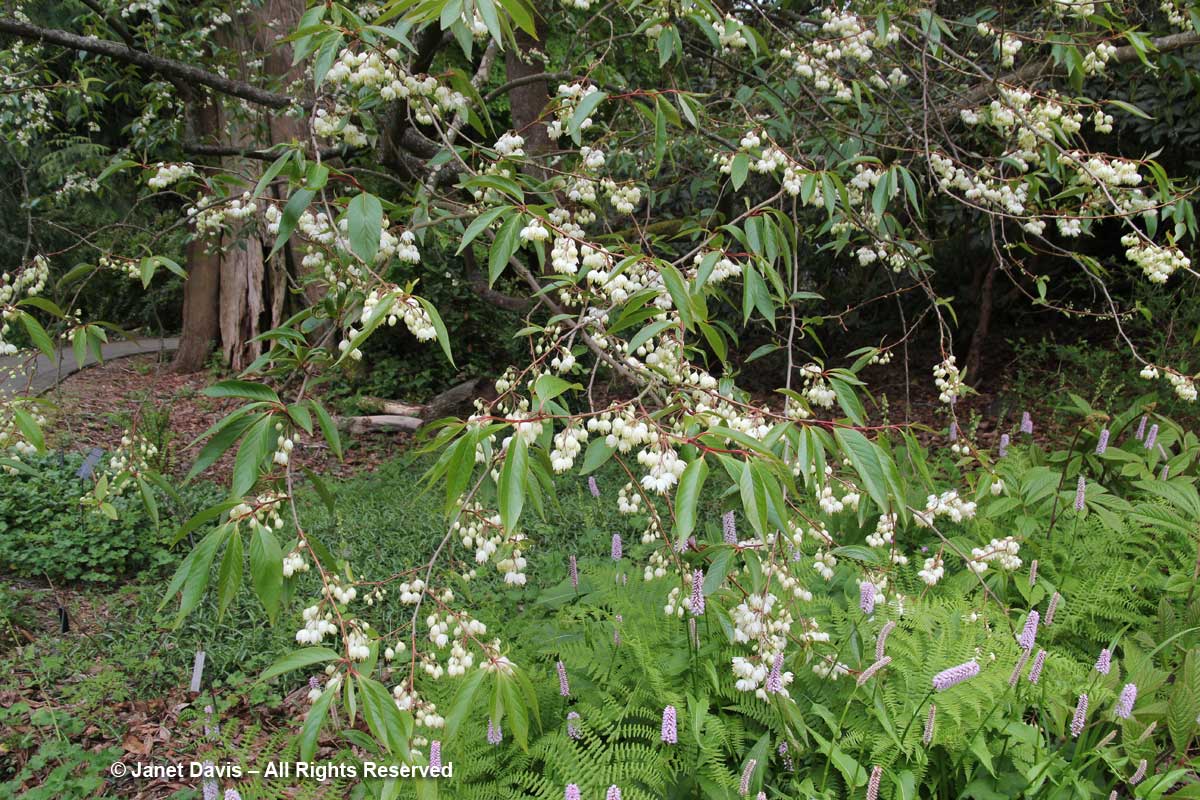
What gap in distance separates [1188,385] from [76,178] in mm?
4913

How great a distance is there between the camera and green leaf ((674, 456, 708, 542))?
39.1 inches

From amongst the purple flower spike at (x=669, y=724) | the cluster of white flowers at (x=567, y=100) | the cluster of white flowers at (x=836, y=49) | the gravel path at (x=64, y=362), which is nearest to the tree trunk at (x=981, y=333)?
the cluster of white flowers at (x=836, y=49)

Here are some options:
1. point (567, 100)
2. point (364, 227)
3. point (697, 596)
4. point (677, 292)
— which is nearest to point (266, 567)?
point (364, 227)

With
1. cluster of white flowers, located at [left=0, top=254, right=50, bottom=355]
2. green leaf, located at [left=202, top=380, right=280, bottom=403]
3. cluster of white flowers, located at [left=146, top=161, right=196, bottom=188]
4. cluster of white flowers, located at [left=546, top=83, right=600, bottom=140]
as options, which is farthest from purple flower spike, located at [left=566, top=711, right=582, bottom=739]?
cluster of white flowers, located at [left=146, top=161, right=196, bottom=188]

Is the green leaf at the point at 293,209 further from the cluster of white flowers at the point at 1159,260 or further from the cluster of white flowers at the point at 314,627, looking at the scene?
the cluster of white flowers at the point at 1159,260

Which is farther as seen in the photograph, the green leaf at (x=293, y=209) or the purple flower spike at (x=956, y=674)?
the purple flower spike at (x=956, y=674)

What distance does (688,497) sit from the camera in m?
1.01

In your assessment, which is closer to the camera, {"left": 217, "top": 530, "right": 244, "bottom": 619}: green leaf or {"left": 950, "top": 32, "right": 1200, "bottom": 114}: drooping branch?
{"left": 217, "top": 530, "right": 244, "bottom": 619}: green leaf

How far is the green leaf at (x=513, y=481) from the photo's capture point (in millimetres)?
1014

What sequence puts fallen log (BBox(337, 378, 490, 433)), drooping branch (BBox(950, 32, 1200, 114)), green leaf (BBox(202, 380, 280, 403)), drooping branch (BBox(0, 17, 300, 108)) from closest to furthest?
green leaf (BBox(202, 380, 280, 403)), drooping branch (BBox(0, 17, 300, 108)), drooping branch (BBox(950, 32, 1200, 114)), fallen log (BBox(337, 378, 490, 433))

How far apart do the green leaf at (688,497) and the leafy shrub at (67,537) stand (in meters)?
3.34

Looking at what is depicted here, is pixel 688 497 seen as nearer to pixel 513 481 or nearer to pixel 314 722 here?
pixel 513 481

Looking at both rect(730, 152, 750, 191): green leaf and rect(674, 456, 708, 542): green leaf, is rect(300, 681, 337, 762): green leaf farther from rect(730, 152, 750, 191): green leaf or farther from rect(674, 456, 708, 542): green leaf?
rect(730, 152, 750, 191): green leaf

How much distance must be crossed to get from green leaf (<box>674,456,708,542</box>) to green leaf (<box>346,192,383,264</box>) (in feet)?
2.39
